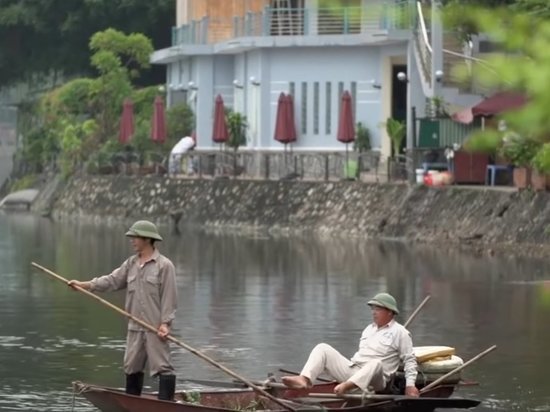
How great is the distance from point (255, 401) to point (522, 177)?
29033 millimetres

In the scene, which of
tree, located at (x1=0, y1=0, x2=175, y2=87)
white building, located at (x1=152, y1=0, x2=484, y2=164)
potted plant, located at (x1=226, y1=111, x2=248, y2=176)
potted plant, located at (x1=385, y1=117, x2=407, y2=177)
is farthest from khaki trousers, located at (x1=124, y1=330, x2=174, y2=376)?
tree, located at (x1=0, y1=0, x2=175, y2=87)

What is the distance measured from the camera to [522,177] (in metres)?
42.7

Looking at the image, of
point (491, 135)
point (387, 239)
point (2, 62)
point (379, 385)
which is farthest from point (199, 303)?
point (2, 62)

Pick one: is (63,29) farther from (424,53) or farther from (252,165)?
(424,53)

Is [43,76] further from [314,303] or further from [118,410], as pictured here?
[118,410]

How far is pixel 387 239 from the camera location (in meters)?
46.0

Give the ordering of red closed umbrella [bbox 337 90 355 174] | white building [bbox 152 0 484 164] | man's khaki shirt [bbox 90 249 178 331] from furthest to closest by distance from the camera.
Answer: white building [bbox 152 0 484 164] < red closed umbrella [bbox 337 90 355 174] < man's khaki shirt [bbox 90 249 178 331]

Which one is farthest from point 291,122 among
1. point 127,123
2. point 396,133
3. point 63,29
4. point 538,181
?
point 63,29

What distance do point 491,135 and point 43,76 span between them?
276 feet

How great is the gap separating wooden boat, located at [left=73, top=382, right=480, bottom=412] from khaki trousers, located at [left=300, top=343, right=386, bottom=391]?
17 cm

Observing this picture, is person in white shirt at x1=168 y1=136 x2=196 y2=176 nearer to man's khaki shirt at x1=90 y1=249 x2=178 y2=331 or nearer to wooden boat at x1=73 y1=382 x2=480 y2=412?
wooden boat at x1=73 y1=382 x2=480 y2=412

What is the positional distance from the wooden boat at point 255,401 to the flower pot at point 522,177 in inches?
1097

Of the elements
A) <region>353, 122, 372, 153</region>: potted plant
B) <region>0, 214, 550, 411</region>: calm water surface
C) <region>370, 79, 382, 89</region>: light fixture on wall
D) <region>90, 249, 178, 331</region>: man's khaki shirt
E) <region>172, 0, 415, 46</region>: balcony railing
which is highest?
<region>172, 0, 415, 46</region>: balcony railing

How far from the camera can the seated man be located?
14.4 m
